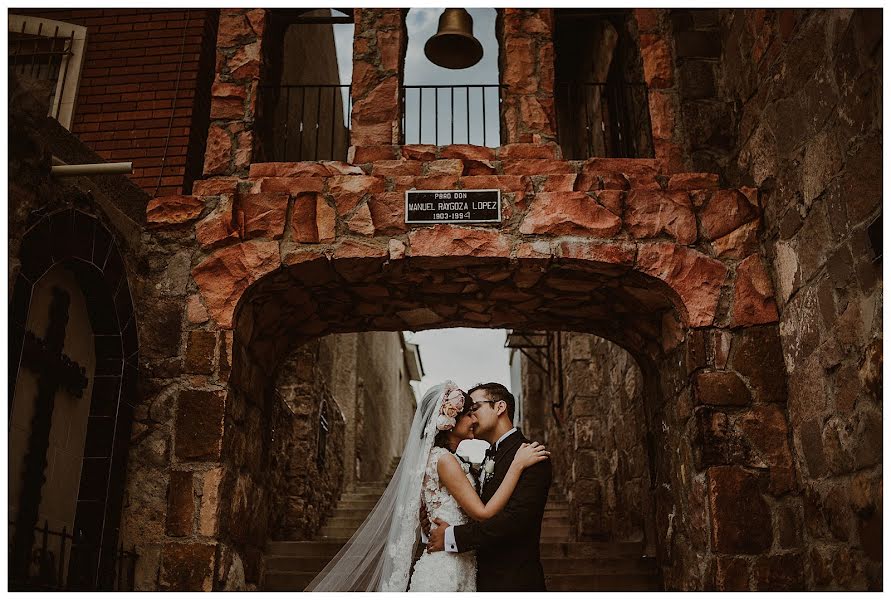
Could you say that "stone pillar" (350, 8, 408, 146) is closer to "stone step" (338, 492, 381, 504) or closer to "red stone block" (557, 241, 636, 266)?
"red stone block" (557, 241, 636, 266)

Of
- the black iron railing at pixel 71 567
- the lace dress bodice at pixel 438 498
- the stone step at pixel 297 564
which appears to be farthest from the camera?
the stone step at pixel 297 564

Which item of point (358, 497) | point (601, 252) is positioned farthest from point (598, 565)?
point (358, 497)

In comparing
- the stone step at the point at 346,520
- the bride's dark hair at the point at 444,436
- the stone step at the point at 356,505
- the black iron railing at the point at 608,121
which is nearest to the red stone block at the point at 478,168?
the black iron railing at the point at 608,121

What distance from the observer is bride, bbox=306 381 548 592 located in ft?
12.3

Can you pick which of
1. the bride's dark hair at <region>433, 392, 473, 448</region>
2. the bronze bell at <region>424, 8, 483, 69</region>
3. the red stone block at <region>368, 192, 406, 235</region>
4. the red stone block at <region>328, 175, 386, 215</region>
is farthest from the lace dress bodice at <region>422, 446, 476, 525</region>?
the bronze bell at <region>424, 8, 483, 69</region>

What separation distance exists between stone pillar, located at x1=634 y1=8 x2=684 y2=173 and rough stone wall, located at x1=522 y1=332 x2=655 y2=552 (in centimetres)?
228

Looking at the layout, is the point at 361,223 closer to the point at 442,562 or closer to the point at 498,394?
the point at 498,394

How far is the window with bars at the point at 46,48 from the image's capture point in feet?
18.9

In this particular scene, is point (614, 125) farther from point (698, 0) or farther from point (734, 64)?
point (698, 0)

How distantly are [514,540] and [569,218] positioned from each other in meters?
1.78

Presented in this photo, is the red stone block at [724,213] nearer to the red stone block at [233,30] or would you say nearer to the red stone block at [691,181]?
the red stone block at [691,181]

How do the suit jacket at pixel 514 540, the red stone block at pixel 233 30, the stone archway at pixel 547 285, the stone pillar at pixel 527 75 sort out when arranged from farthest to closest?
the red stone block at pixel 233 30
the stone pillar at pixel 527 75
the stone archway at pixel 547 285
the suit jacket at pixel 514 540

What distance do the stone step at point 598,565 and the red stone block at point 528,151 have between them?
311 centimetres

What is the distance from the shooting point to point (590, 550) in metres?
6.30
